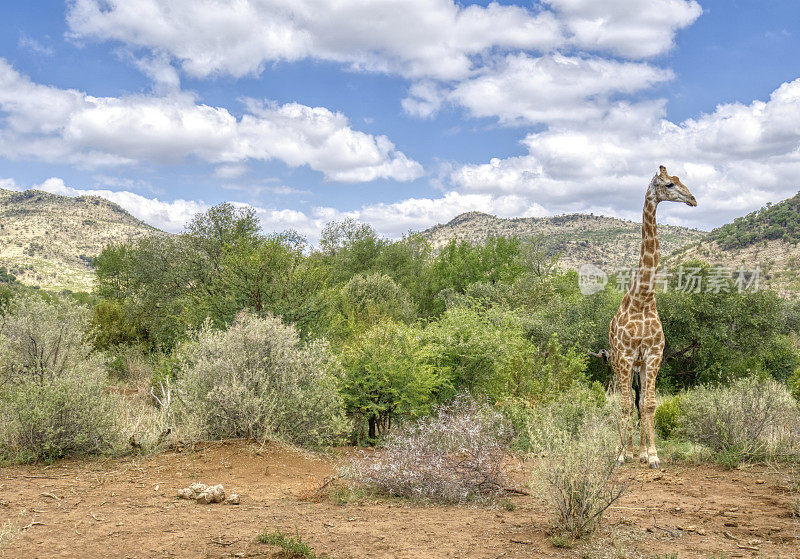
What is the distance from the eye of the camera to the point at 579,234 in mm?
93250

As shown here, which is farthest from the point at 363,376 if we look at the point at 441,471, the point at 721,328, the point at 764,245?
the point at 764,245

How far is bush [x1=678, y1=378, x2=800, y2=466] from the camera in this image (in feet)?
28.5

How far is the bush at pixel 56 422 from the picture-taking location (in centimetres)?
833

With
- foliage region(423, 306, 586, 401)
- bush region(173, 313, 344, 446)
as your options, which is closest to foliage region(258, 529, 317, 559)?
bush region(173, 313, 344, 446)

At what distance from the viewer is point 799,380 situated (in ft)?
52.9

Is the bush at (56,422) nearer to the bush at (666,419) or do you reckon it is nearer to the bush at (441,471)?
the bush at (441,471)

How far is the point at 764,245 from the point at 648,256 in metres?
55.3

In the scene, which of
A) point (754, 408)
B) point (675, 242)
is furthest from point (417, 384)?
point (675, 242)

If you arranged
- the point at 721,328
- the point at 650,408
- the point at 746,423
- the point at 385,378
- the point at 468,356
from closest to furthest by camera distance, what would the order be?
the point at 746,423 → the point at 650,408 → the point at 385,378 → the point at 468,356 → the point at 721,328

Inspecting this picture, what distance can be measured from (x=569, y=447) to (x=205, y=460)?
5.85m

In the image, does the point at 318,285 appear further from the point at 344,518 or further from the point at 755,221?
the point at 755,221

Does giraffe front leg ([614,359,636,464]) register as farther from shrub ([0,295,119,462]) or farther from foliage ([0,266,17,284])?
foliage ([0,266,17,284])

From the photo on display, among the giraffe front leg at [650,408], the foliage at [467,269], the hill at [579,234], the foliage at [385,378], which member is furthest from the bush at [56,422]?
the hill at [579,234]

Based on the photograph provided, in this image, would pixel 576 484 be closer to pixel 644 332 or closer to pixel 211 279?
pixel 644 332
